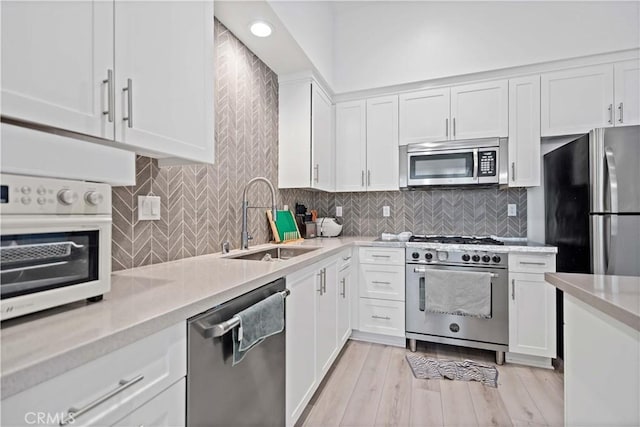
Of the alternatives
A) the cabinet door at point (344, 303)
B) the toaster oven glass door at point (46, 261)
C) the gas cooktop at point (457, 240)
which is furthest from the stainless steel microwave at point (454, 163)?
the toaster oven glass door at point (46, 261)

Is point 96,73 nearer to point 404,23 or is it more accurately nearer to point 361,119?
point 361,119

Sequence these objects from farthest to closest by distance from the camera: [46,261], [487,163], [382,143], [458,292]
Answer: [382,143] → [487,163] → [458,292] → [46,261]

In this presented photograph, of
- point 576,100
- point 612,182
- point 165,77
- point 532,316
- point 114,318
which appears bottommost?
point 532,316

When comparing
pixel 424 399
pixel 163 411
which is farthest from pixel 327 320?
pixel 163 411

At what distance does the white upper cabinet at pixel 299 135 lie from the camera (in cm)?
259

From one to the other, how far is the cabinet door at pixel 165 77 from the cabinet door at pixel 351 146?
186 centimetres

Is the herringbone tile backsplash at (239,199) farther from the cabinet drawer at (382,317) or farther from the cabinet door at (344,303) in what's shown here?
the cabinet drawer at (382,317)

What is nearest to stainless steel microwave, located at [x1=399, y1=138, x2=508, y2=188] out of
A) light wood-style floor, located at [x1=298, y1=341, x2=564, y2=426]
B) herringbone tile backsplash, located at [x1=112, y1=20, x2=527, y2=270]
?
herringbone tile backsplash, located at [x1=112, y1=20, x2=527, y2=270]

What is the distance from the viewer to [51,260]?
2.37 feet

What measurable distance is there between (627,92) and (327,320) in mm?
2836

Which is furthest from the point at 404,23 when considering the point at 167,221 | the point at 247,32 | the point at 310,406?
the point at 310,406

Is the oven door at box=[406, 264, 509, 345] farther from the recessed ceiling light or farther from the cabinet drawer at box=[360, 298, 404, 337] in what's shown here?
the recessed ceiling light

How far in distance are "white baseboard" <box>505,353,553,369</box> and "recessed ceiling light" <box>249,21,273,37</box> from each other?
2948 millimetres

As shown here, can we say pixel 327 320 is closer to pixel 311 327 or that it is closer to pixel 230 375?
pixel 311 327
